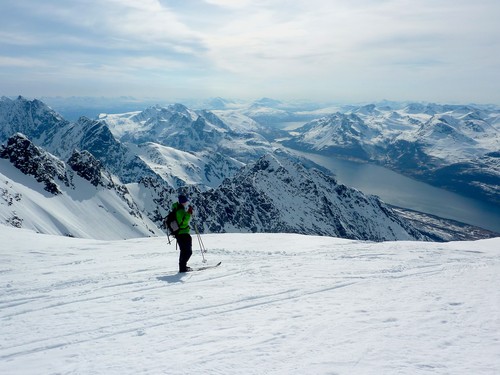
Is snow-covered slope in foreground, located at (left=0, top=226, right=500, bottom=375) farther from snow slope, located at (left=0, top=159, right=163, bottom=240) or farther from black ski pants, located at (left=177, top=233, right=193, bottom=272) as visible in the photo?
snow slope, located at (left=0, top=159, right=163, bottom=240)

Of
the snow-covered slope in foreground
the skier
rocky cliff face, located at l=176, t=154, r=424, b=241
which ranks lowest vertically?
rocky cliff face, located at l=176, t=154, r=424, b=241

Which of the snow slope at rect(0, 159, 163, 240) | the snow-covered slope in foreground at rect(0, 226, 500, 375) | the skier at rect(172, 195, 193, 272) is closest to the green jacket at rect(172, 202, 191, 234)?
the skier at rect(172, 195, 193, 272)

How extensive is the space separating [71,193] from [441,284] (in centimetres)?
12793

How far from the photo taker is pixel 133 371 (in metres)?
6.29

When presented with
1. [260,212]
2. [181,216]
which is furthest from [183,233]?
[260,212]

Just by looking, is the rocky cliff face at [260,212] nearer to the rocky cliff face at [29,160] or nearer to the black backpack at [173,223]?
the rocky cliff face at [29,160]

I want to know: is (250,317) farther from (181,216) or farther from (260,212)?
(260,212)

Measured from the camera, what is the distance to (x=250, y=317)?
8.88 m

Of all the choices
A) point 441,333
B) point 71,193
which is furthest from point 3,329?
point 71,193

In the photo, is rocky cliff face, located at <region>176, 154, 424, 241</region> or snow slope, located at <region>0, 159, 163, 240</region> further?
rocky cliff face, located at <region>176, 154, 424, 241</region>

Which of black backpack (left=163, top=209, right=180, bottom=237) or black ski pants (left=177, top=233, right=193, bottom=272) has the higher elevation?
black backpack (left=163, top=209, right=180, bottom=237)

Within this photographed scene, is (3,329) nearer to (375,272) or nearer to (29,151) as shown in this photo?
(375,272)

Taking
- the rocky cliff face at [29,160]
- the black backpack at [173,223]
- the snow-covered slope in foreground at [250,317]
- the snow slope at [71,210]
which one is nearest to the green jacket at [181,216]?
the black backpack at [173,223]

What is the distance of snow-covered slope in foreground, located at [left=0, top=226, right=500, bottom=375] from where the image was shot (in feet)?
21.7
